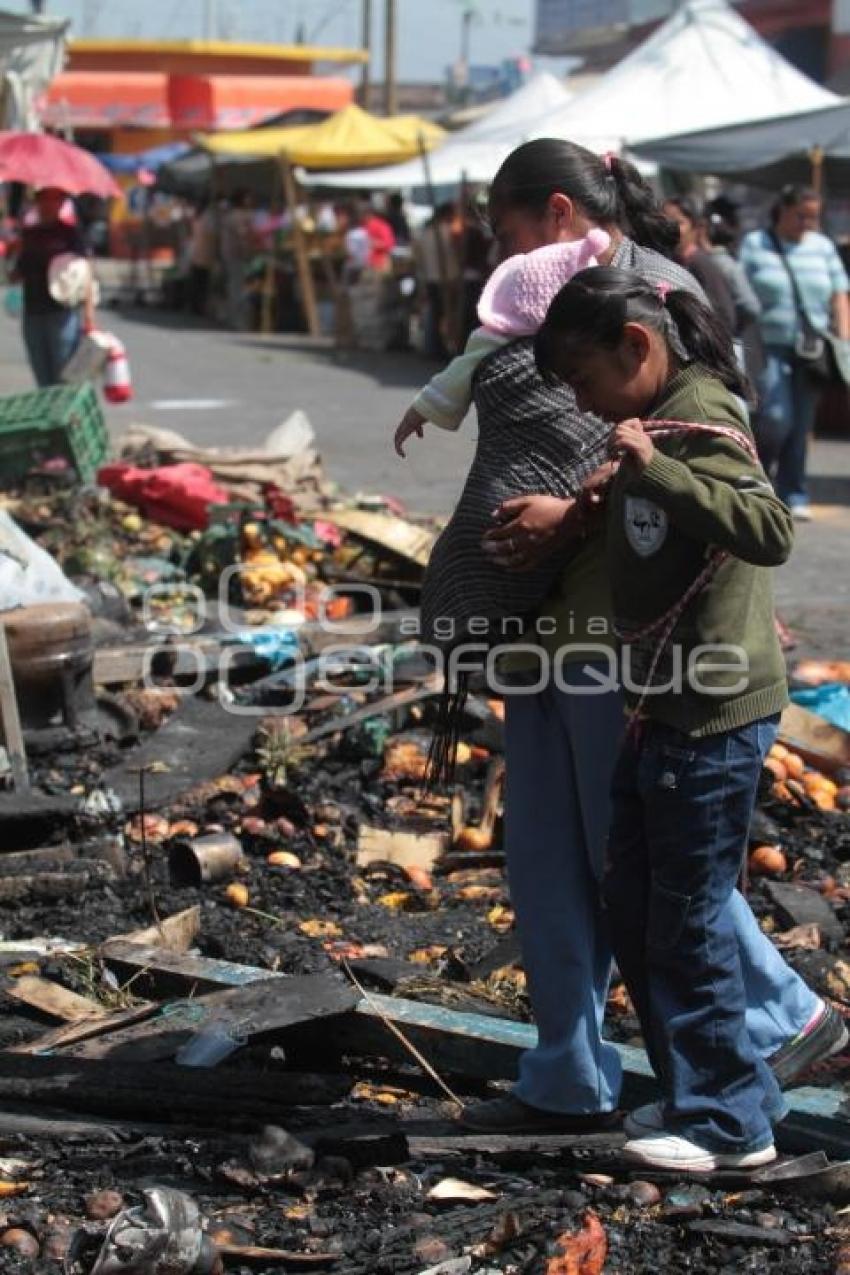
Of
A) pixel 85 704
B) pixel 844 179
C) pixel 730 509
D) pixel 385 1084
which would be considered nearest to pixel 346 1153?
pixel 385 1084

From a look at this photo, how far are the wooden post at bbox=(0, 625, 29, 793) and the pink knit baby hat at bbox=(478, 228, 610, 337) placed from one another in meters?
3.24

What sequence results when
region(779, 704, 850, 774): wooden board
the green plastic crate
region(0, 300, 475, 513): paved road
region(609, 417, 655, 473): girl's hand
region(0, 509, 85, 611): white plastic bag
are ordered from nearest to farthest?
1. region(609, 417, 655, 473): girl's hand
2. region(779, 704, 850, 774): wooden board
3. region(0, 509, 85, 611): white plastic bag
4. the green plastic crate
5. region(0, 300, 475, 513): paved road

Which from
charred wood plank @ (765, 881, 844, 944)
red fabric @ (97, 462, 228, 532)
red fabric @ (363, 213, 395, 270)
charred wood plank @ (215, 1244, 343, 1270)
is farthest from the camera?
red fabric @ (363, 213, 395, 270)

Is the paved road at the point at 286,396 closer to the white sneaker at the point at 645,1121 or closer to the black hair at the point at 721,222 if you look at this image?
the black hair at the point at 721,222

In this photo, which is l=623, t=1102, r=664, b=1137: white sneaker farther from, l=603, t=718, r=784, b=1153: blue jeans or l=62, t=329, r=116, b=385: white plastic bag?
l=62, t=329, r=116, b=385: white plastic bag

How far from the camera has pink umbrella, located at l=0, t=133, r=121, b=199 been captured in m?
12.9

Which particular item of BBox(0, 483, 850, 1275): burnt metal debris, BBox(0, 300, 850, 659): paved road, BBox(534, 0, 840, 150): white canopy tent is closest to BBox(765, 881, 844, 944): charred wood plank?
BBox(0, 483, 850, 1275): burnt metal debris

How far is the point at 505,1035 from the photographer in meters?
4.30

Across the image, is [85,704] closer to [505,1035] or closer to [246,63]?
[505,1035]

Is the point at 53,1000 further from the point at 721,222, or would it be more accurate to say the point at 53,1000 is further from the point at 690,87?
the point at 690,87

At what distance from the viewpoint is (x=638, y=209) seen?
405 cm

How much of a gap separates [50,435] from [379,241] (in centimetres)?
1779

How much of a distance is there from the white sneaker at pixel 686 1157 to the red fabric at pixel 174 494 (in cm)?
716

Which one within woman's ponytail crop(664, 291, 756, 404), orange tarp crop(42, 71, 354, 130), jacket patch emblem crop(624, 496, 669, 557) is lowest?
orange tarp crop(42, 71, 354, 130)
